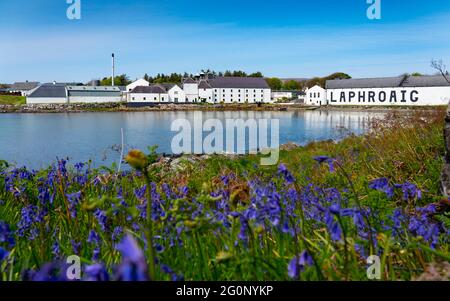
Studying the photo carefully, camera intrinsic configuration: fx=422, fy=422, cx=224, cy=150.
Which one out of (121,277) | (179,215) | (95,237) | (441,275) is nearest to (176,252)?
(95,237)

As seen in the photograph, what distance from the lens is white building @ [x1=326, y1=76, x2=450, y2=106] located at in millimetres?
74125

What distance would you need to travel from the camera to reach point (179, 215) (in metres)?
1.82

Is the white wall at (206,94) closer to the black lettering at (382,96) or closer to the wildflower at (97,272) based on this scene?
the black lettering at (382,96)

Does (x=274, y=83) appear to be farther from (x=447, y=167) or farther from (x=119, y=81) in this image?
(x=447, y=167)

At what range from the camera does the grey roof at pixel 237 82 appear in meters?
98.5

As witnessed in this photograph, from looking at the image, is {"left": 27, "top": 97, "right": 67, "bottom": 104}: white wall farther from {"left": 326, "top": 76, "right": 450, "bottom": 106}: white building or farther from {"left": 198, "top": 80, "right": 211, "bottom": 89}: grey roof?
{"left": 326, "top": 76, "right": 450, "bottom": 106}: white building

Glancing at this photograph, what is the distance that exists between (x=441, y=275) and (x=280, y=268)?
2.39 feet

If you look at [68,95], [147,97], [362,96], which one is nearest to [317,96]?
[362,96]

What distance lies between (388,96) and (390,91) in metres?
1.00

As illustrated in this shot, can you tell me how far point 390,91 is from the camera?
8012 centimetres

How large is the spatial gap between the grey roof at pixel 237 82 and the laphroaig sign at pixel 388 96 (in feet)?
62.5

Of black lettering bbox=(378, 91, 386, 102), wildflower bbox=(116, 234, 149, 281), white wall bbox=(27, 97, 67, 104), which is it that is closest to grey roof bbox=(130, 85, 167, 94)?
white wall bbox=(27, 97, 67, 104)

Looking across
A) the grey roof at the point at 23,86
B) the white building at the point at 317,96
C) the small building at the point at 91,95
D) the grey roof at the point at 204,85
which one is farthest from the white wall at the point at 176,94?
the grey roof at the point at 23,86
